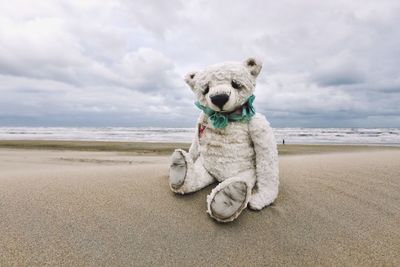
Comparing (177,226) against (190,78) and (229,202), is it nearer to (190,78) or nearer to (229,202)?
(229,202)

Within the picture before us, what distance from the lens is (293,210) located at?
2.50 meters

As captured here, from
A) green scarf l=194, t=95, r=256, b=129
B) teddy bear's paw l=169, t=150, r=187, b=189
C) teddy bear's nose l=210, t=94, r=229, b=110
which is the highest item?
teddy bear's nose l=210, t=94, r=229, b=110

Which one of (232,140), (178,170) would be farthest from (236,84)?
(178,170)

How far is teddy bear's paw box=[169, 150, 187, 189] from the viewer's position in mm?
2527

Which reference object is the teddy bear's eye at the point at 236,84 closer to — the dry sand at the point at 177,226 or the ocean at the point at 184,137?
the dry sand at the point at 177,226

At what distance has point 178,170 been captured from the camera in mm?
2553

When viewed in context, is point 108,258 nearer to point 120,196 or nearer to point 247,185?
point 120,196

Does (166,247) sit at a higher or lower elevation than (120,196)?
lower

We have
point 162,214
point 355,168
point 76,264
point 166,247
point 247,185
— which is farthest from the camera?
point 355,168

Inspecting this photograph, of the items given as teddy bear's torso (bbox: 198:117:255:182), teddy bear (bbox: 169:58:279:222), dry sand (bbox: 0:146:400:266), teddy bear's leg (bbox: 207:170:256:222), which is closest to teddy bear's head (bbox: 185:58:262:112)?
teddy bear (bbox: 169:58:279:222)

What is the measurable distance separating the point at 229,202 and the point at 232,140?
645 mm

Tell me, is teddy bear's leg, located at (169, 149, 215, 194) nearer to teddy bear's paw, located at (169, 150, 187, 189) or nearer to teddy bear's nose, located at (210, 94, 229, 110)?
teddy bear's paw, located at (169, 150, 187, 189)

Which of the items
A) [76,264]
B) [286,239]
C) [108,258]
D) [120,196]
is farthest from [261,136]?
[76,264]

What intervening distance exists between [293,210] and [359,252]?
0.55 m
